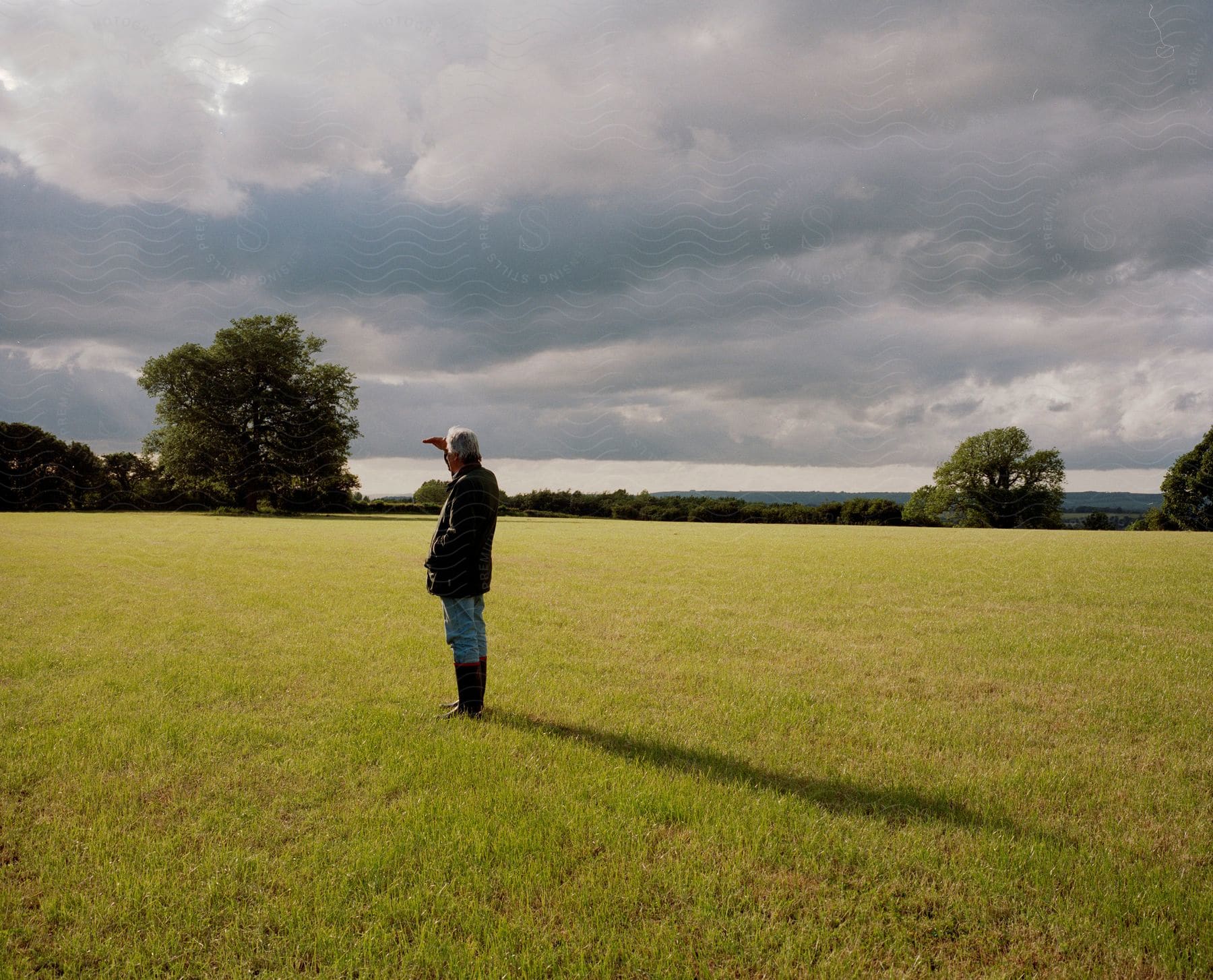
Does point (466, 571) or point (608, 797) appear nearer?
point (608, 797)

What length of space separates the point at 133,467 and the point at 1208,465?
11030 centimetres

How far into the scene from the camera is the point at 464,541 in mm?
8016

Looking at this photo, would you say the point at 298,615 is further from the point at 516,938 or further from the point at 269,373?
the point at 269,373

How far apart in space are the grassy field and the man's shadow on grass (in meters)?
0.04

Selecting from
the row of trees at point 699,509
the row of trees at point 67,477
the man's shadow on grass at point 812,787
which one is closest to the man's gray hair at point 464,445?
the man's shadow on grass at point 812,787

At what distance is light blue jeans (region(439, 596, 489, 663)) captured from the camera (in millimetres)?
7898

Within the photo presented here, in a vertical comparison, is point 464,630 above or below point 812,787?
above

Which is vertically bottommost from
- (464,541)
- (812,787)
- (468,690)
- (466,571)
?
(812,787)

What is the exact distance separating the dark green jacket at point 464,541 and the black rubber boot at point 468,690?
2.82ft

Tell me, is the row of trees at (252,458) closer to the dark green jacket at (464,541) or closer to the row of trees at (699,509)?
the row of trees at (699,509)

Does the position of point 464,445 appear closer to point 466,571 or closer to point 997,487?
point 466,571

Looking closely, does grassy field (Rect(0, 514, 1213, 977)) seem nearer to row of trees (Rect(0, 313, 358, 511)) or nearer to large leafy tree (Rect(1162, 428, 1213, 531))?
row of trees (Rect(0, 313, 358, 511))

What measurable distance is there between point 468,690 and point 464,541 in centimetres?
180

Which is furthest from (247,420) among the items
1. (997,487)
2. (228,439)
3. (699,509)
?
(997,487)
